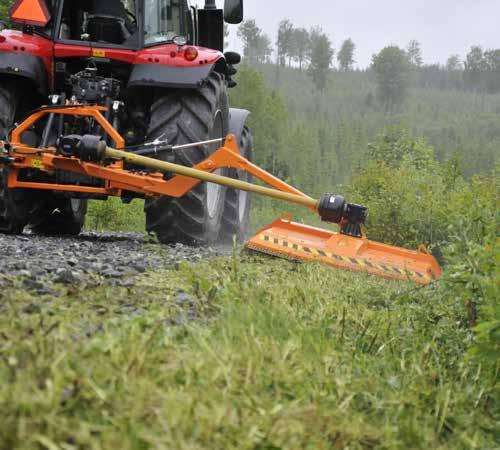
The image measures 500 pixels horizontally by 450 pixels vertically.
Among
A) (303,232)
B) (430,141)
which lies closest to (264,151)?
(430,141)

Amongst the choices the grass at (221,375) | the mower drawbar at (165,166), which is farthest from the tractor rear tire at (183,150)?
the grass at (221,375)

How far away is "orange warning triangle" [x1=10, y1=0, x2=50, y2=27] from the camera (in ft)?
18.6

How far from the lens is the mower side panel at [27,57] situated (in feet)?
18.0

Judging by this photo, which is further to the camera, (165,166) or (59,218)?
(59,218)

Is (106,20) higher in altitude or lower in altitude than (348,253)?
higher

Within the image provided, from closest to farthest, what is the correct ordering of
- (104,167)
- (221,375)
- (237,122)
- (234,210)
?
(221,375) → (104,167) → (237,122) → (234,210)

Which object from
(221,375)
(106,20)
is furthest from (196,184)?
(221,375)

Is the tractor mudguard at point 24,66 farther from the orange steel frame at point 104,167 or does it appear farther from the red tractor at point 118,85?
the orange steel frame at point 104,167

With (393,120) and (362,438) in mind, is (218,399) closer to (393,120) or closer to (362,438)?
(362,438)

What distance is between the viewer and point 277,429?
1.56 meters

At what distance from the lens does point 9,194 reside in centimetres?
Answer: 556

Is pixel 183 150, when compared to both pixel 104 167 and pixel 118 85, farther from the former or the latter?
pixel 118 85

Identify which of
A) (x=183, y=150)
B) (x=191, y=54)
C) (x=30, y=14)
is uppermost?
(x=30, y=14)

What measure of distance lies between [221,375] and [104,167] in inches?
136
